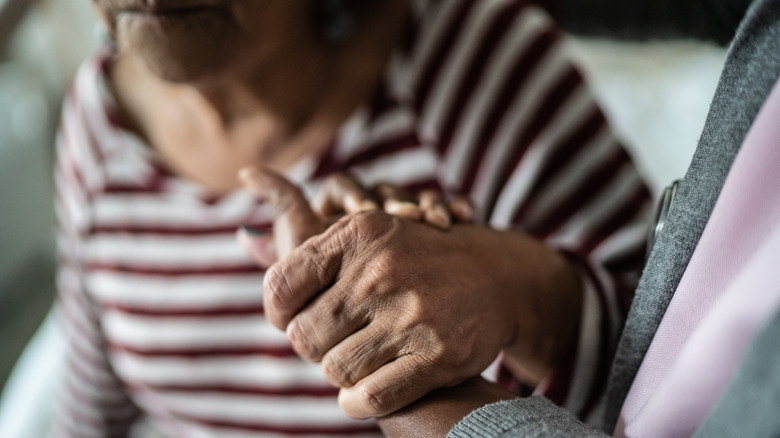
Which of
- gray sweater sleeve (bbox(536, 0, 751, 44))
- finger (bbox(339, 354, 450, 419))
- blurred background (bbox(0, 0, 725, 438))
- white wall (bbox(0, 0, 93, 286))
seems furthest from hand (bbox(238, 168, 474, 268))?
white wall (bbox(0, 0, 93, 286))

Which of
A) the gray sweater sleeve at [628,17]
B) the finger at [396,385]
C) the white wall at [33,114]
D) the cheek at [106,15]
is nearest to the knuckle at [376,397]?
the finger at [396,385]

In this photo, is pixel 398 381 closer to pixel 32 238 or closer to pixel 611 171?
pixel 611 171

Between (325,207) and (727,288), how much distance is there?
0.30m

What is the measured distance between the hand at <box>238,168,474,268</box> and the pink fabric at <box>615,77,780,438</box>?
0.58 feet

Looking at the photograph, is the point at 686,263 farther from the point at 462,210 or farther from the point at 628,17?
the point at 628,17

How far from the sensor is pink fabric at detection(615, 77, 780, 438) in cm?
26

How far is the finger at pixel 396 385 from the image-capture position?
1.26 ft

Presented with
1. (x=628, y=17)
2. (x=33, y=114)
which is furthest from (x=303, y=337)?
(x=33, y=114)

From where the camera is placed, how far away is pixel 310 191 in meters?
0.70

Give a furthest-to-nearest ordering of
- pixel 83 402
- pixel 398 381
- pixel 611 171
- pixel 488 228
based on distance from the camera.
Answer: pixel 83 402
pixel 611 171
pixel 488 228
pixel 398 381

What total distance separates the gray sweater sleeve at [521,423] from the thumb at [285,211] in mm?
165

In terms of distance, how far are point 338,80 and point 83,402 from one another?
1.70 ft

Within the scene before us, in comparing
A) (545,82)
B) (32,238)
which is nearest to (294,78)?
(545,82)

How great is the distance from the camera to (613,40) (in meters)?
1.11
